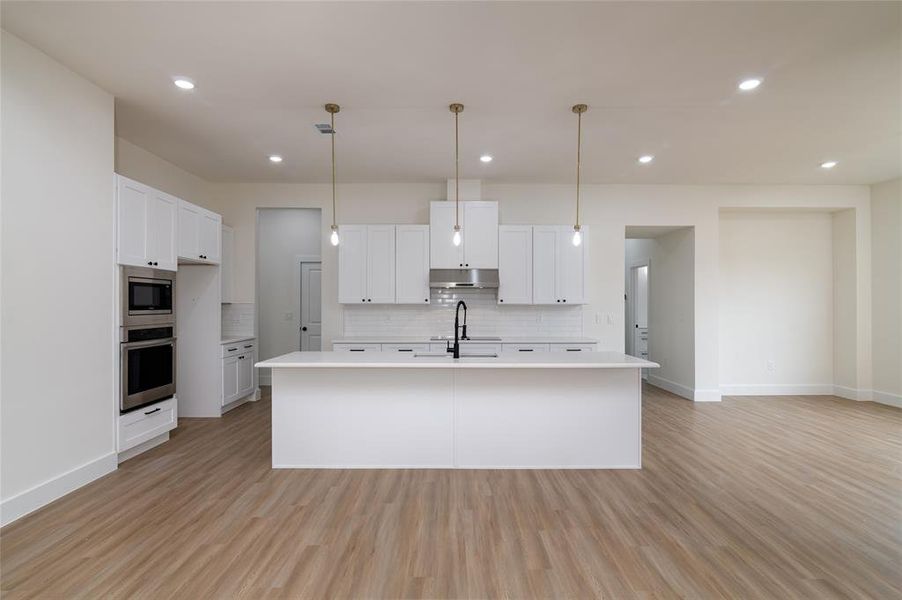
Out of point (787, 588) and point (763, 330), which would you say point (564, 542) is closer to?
point (787, 588)

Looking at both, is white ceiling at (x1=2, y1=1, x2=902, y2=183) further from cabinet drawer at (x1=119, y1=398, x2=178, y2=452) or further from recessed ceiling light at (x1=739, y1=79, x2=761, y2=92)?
cabinet drawer at (x1=119, y1=398, x2=178, y2=452)

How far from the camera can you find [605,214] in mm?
5922

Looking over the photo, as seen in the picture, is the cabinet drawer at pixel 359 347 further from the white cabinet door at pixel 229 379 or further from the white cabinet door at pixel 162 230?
the white cabinet door at pixel 162 230

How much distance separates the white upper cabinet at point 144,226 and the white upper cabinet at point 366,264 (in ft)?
6.27

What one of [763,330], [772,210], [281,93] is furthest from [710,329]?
[281,93]

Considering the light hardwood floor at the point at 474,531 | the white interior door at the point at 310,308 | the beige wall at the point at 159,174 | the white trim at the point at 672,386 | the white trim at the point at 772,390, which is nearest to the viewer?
the light hardwood floor at the point at 474,531

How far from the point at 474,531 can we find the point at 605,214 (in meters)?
4.80

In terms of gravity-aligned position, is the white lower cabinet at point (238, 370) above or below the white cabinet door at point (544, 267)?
below

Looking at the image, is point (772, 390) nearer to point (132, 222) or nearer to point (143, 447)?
point (143, 447)

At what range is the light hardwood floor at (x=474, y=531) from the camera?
78.4 inches

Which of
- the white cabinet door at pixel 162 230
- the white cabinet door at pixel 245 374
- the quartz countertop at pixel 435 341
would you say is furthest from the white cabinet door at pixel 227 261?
the quartz countertop at pixel 435 341

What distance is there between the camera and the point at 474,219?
5.44 m

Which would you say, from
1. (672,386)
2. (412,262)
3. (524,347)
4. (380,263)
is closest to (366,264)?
(380,263)

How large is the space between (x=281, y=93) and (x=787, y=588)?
4.39 metres
